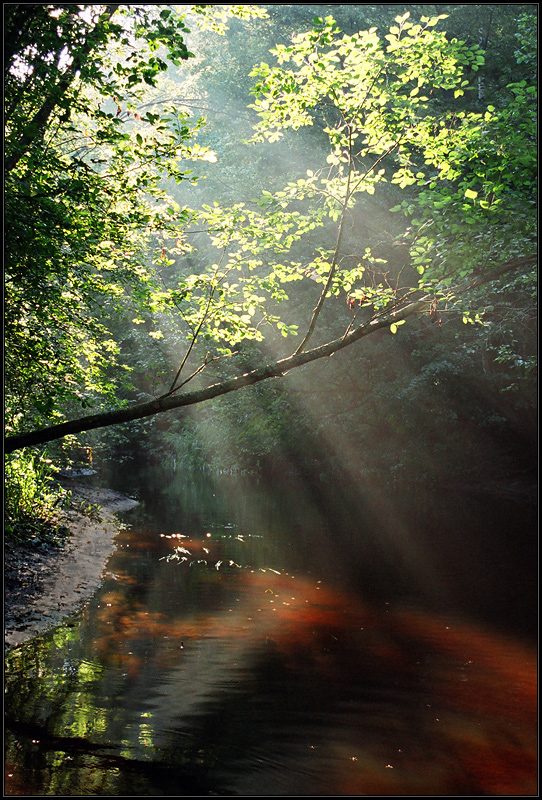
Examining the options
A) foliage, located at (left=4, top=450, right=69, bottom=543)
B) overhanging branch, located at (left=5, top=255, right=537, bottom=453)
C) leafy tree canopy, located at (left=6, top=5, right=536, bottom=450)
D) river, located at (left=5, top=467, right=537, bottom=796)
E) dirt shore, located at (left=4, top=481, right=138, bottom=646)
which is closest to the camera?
river, located at (left=5, top=467, right=537, bottom=796)

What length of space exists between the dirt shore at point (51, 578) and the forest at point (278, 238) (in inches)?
36.1

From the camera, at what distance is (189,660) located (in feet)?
23.9

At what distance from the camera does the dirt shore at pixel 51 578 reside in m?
8.30

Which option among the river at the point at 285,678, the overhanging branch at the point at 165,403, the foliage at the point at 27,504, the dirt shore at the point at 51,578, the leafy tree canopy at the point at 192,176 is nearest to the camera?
the river at the point at 285,678

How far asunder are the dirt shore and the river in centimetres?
30

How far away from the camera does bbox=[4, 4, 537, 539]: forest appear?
19.8 ft

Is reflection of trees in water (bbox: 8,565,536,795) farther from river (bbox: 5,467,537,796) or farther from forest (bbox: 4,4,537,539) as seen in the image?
forest (bbox: 4,4,537,539)

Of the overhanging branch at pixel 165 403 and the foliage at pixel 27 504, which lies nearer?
the overhanging branch at pixel 165 403

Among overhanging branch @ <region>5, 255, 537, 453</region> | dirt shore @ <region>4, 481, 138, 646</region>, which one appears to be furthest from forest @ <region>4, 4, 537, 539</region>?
dirt shore @ <region>4, 481, 138, 646</region>

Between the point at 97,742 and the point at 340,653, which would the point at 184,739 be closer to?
the point at 97,742

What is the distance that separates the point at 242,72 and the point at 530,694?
30.3 m

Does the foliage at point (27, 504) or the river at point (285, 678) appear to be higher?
the foliage at point (27, 504)

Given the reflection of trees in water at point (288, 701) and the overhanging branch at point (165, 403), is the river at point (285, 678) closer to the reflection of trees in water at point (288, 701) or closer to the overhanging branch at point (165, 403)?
the reflection of trees in water at point (288, 701)

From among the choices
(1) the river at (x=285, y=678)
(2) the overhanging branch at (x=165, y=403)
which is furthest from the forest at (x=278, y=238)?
(1) the river at (x=285, y=678)
